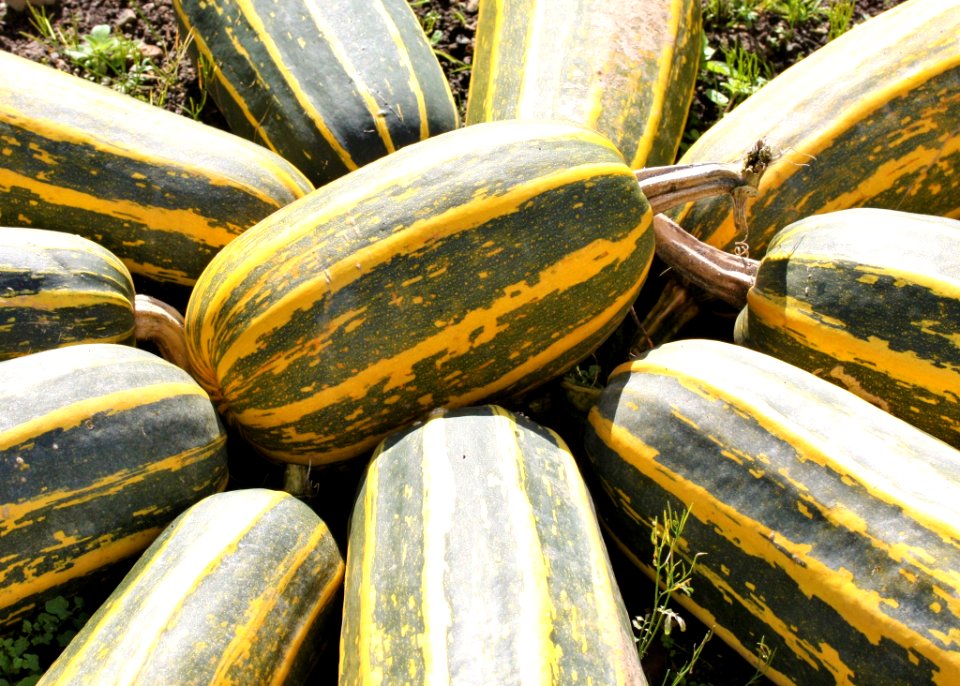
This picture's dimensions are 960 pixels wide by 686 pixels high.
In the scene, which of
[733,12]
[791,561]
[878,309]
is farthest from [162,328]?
[733,12]

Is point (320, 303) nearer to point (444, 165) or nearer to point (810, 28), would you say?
point (444, 165)

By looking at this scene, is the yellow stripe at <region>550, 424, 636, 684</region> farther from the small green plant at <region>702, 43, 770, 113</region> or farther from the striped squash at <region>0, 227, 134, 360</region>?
the small green plant at <region>702, 43, 770, 113</region>

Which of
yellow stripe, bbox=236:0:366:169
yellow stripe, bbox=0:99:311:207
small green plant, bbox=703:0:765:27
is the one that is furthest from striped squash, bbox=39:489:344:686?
small green plant, bbox=703:0:765:27

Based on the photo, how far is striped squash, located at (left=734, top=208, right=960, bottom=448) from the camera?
8.79 feet

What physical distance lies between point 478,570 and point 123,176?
173cm

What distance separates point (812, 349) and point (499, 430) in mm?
981

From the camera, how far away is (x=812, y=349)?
2.84 meters

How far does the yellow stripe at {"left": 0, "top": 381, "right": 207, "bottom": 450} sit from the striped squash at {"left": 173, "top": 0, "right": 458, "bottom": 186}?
3.49 ft

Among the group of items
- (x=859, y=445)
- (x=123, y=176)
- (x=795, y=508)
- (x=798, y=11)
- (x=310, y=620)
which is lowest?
(x=310, y=620)

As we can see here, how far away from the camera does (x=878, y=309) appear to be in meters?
2.72

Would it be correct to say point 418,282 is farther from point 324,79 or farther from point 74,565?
point 74,565

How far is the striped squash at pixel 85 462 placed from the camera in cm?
→ 240

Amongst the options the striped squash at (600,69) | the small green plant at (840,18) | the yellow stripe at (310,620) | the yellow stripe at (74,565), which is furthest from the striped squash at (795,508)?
the small green plant at (840,18)

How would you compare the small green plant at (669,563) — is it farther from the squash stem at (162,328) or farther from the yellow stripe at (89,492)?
the squash stem at (162,328)
